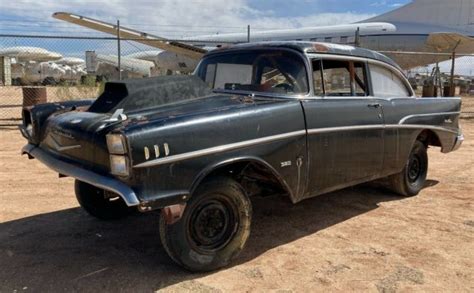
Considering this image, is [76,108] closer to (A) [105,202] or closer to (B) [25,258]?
(A) [105,202]

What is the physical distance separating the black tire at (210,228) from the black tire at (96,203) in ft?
5.28

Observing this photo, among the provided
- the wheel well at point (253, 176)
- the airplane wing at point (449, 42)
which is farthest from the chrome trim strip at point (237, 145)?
the airplane wing at point (449, 42)

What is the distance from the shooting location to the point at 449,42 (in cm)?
2491

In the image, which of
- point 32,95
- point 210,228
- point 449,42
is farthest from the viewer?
point 449,42

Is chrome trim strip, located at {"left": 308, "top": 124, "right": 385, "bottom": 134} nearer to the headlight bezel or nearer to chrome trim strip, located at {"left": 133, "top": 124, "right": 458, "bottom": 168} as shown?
chrome trim strip, located at {"left": 133, "top": 124, "right": 458, "bottom": 168}

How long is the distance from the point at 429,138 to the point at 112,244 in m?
4.18

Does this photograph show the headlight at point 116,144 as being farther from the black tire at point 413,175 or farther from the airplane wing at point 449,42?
the airplane wing at point 449,42

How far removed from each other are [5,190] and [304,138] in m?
4.07

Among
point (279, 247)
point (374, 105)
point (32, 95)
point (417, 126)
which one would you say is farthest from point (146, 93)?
point (32, 95)

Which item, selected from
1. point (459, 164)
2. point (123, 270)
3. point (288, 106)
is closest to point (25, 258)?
point (123, 270)

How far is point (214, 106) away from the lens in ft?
12.2

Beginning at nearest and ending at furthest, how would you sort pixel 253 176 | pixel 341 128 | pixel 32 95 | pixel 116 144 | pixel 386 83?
1. pixel 116 144
2. pixel 253 176
3. pixel 341 128
4. pixel 386 83
5. pixel 32 95

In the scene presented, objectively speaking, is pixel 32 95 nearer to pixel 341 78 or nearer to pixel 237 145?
pixel 341 78

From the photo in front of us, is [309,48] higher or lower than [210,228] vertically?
higher
